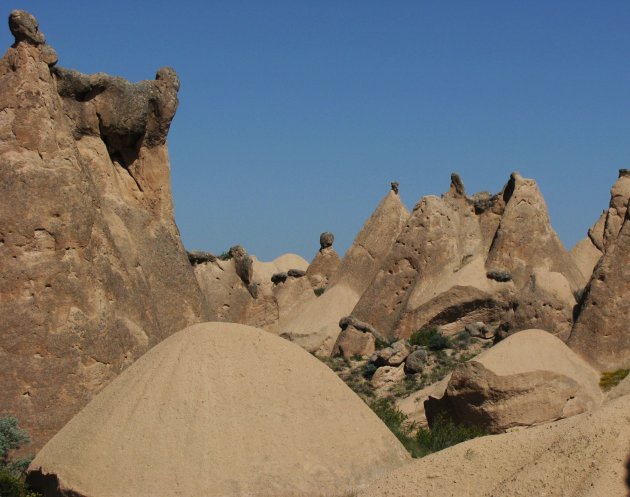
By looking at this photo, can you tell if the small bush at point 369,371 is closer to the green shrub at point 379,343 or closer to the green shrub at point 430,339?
the green shrub at point 430,339

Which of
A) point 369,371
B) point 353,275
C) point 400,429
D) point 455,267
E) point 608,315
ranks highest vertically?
point 353,275

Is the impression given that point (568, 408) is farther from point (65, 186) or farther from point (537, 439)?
point (537, 439)

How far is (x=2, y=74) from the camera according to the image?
12.4 meters

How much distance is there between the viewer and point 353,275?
28.7m

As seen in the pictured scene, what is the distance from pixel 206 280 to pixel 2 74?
1473cm

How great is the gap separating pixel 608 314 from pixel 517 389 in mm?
4219

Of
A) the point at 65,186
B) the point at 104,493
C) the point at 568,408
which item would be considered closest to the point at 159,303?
the point at 65,186

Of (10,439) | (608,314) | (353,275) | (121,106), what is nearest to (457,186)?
(353,275)

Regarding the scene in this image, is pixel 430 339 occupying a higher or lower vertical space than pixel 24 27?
higher

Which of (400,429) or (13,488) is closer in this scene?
(13,488)

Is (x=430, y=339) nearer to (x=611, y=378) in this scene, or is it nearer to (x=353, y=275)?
(x=353, y=275)

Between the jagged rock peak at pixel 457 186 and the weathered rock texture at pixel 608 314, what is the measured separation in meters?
11.1

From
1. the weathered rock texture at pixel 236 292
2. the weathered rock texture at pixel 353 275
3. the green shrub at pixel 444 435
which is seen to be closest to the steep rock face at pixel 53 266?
the green shrub at pixel 444 435

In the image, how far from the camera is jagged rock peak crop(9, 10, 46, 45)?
1231 cm
